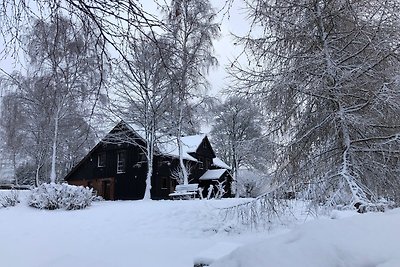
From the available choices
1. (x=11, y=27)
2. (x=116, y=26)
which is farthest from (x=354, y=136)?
(x=11, y=27)

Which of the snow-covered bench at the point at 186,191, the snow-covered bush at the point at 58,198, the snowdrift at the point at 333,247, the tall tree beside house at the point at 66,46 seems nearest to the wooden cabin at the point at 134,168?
the snow-covered bench at the point at 186,191

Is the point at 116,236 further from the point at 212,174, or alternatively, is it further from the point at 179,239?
the point at 212,174

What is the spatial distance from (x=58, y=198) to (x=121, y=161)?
14238 millimetres

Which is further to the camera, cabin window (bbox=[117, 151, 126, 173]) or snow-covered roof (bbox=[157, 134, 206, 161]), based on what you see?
cabin window (bbox=[117, 151, 126, 173])

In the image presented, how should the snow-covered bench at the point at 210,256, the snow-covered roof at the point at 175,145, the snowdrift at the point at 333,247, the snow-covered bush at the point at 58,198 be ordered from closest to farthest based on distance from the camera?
the snowdrift at the point at 333,247 → the snow-covered bench at the point at 210,256 → the snow-covered bush at the point at 58,198 → the snow-covered roof at the point at 175,145

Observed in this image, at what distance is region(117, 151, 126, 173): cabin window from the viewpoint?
29.4 metres

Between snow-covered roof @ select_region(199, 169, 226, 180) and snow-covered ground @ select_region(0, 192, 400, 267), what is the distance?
17.6 metres

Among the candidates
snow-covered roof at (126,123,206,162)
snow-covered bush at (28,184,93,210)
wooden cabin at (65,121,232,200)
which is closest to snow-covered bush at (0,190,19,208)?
snow-covered bush at (28,184,93,210)

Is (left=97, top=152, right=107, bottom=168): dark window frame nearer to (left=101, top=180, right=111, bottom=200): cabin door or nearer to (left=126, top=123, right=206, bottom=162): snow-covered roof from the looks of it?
(left=101, top=180, right=111, bottom=200): cabin door

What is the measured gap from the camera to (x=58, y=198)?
50.8ft

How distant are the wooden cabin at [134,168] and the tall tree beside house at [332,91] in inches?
691

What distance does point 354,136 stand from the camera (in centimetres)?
742

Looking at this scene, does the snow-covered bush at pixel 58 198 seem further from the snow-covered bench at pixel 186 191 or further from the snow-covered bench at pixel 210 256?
the snow-covered bench at pixel 210 256

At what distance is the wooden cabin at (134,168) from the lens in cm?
2783
